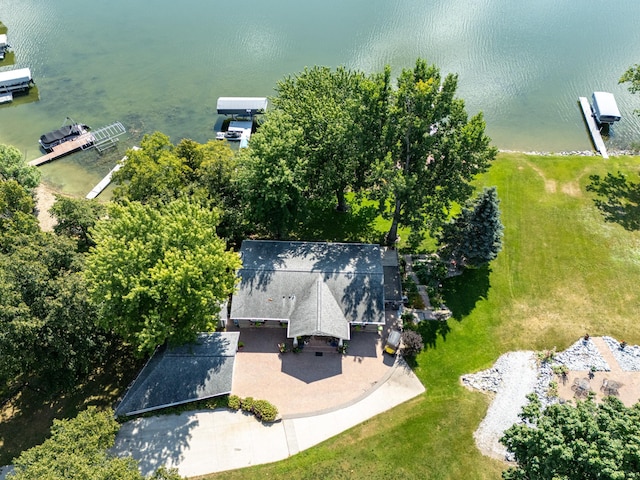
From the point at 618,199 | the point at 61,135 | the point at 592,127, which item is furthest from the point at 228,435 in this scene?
the point at 592,127

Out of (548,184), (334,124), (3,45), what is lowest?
(548,184)

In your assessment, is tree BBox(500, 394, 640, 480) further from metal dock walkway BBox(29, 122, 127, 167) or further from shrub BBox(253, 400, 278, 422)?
metal dock walkway BBox(29, 122, 127, 167)

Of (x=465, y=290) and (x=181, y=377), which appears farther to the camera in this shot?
(x=465, y=290)

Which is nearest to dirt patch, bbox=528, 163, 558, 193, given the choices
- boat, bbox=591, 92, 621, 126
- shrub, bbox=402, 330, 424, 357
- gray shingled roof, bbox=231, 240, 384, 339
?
boat, bbox=591, 92, 621, 126

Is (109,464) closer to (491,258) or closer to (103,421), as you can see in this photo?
(103,421)

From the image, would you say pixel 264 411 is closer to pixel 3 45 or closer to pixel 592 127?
pixel 592 127

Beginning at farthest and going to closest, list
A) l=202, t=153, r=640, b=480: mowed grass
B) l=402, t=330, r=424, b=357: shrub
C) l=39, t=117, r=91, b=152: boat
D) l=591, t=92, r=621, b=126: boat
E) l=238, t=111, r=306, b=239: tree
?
1. l=39, t=117, r=91, b=152: boat
2. l=591, t=92, r=621, b=126: boat
3. l=238, t=111, r=306, b=239: tree
4. l=402, t=330, r=424, b=357: shrub
5. l=202, t=153, r=640, b=480: mowed grass
